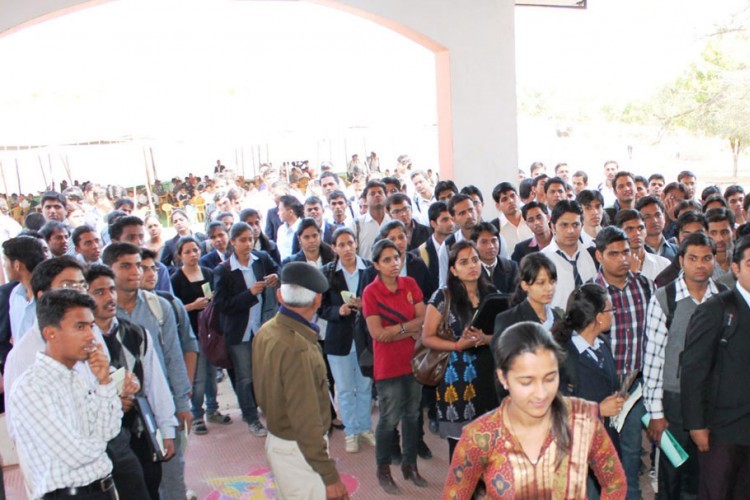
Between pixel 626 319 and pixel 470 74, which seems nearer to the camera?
pixel 626 319

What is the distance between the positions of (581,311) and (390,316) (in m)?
1.58

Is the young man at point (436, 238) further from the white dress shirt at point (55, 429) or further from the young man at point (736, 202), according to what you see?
the white dress shirt at point (55, 429)

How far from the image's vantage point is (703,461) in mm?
3811

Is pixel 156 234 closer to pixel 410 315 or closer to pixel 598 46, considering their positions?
pixel 410 315

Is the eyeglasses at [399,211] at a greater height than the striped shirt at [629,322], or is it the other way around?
the eyeglasses at [399,211]

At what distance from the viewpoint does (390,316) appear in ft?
16.6

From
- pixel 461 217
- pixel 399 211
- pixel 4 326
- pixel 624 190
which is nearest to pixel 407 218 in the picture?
pixel 399 211

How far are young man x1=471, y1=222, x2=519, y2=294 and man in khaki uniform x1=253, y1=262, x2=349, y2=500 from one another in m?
2.01

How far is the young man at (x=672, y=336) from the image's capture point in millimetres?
4117

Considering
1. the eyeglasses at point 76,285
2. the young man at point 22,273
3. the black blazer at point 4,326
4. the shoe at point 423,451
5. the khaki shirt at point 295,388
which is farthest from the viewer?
the shoe at point 423,451

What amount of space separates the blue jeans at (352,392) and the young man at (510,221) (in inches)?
86.6

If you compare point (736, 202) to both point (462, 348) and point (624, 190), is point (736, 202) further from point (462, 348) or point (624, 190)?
point (462, 348)

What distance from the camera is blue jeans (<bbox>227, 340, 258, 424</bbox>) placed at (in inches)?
249

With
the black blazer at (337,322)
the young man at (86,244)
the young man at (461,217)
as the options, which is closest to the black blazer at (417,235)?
the young man at (461,217)
